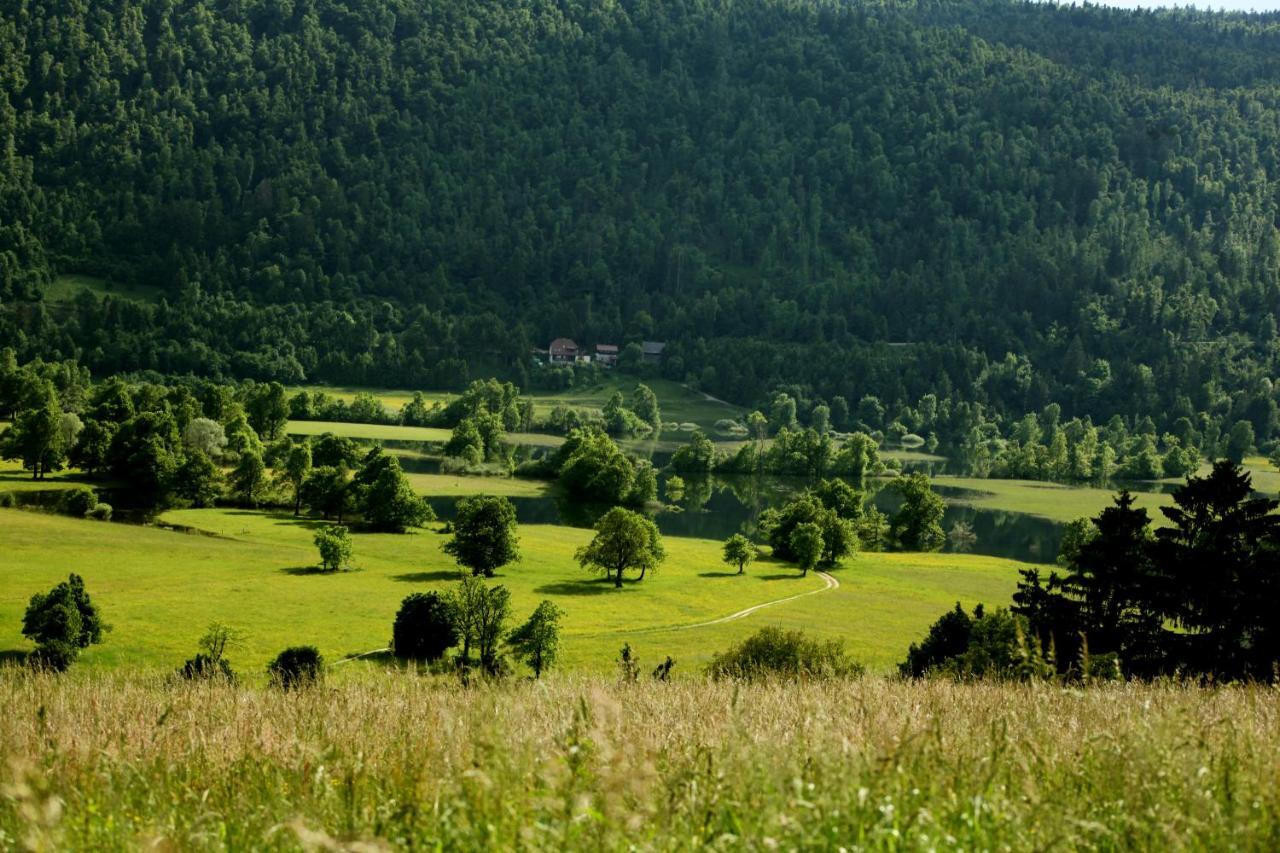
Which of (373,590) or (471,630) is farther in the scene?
(373,590)

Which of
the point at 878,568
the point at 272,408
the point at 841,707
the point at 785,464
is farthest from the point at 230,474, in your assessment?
the point at 841,707


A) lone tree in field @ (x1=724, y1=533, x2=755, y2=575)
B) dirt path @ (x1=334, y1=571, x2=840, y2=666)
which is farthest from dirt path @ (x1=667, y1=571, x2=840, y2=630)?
lone tree in field @ (x1=724, y1=533, x2=755, y2=575)

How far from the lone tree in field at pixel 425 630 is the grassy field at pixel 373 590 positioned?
1843 millimetres

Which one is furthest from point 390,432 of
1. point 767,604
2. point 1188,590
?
point 1188,590

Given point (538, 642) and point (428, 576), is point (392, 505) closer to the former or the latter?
point (428, 576)

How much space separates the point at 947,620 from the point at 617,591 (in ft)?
82.3

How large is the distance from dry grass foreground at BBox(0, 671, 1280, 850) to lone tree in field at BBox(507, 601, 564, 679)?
3596cm

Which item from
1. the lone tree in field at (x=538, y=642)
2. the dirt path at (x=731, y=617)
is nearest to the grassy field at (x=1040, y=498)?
the dirt path at (x=731, y=617)

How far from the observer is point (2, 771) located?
22.2ft

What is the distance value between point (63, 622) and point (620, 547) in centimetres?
3270

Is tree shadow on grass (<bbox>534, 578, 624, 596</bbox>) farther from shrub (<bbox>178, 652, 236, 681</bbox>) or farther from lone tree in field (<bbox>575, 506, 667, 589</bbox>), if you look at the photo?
shrub (<bbox>178, 652, 236, 681</bbox>)

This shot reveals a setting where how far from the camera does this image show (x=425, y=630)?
47.0 metres

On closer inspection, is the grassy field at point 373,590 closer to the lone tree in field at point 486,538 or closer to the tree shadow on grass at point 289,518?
the tree shadow on grass at point 289,518

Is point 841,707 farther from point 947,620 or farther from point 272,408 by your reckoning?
point 272,408
